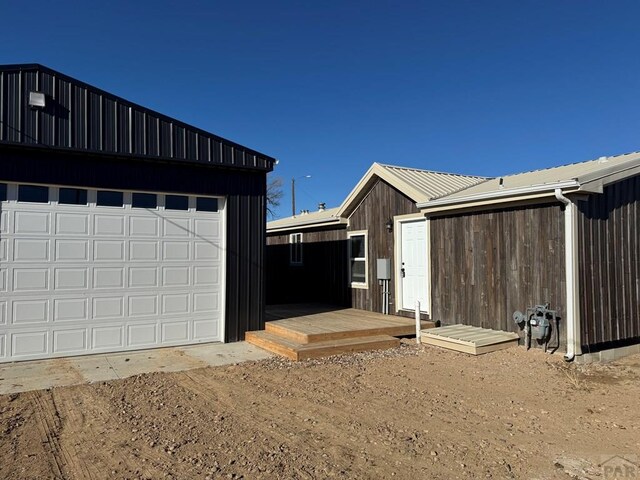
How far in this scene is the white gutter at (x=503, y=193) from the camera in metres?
6.76

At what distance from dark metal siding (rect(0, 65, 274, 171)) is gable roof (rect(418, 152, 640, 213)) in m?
4.40

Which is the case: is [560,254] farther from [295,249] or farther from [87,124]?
[295,249]

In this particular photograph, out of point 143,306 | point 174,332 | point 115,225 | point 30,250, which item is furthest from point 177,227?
point 30,250

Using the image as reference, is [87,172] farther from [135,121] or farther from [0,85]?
[0,85]

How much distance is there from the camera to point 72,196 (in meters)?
7.38

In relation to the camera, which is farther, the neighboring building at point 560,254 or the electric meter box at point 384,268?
the electric meter box at point 384,268

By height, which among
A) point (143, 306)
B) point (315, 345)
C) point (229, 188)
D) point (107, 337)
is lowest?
point (315, 345)

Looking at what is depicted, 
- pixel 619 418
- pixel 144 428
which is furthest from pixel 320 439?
pixel 619 418

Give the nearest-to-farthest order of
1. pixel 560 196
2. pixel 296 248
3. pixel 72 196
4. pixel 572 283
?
pixel 560 196 < pixel 572 283 < pixel 72 196 < pixel 296 248

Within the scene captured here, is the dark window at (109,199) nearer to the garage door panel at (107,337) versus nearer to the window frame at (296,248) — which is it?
the garage door panel at (107,337)

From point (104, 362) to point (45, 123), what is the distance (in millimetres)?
3749

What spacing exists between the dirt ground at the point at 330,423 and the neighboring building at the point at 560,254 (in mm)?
1026

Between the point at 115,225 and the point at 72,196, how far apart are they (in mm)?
777

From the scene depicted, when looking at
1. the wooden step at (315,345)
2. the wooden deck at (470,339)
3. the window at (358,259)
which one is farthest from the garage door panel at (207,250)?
the window at (358,259)
